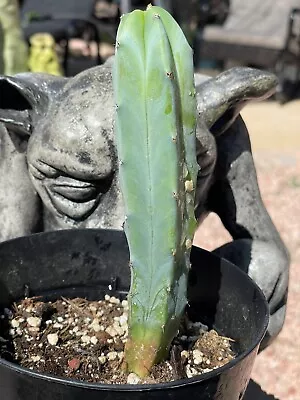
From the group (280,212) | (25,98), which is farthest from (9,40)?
(25,98)

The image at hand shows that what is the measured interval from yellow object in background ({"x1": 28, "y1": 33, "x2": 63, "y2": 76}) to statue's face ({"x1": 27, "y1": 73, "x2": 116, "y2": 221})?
3.22 metres

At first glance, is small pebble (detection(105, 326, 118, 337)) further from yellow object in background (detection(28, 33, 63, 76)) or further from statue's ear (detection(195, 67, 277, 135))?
yellow object in background (detection(28, 33, 63, 76))

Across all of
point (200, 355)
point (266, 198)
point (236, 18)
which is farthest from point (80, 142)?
point (236, 18)

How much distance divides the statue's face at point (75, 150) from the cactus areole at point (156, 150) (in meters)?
0.21

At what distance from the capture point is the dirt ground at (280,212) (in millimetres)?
2467

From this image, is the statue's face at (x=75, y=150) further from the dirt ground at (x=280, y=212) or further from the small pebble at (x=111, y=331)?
the dirt ground at (x=280, y=212)

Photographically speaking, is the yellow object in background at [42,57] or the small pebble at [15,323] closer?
the small pebble at [15,323]

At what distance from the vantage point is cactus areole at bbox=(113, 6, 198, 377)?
2.39ft

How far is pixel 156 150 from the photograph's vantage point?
743mm

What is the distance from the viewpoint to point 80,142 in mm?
966

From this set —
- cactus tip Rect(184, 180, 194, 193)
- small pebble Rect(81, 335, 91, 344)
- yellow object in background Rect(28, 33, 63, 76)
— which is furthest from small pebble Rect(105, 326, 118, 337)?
yellow object in background Rect(28, 33, 63, 76)

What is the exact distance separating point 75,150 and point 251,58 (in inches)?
217

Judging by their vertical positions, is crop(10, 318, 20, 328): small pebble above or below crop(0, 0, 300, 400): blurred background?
above

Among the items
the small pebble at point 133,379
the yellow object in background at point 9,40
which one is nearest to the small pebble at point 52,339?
the small pebble at point 133,379
